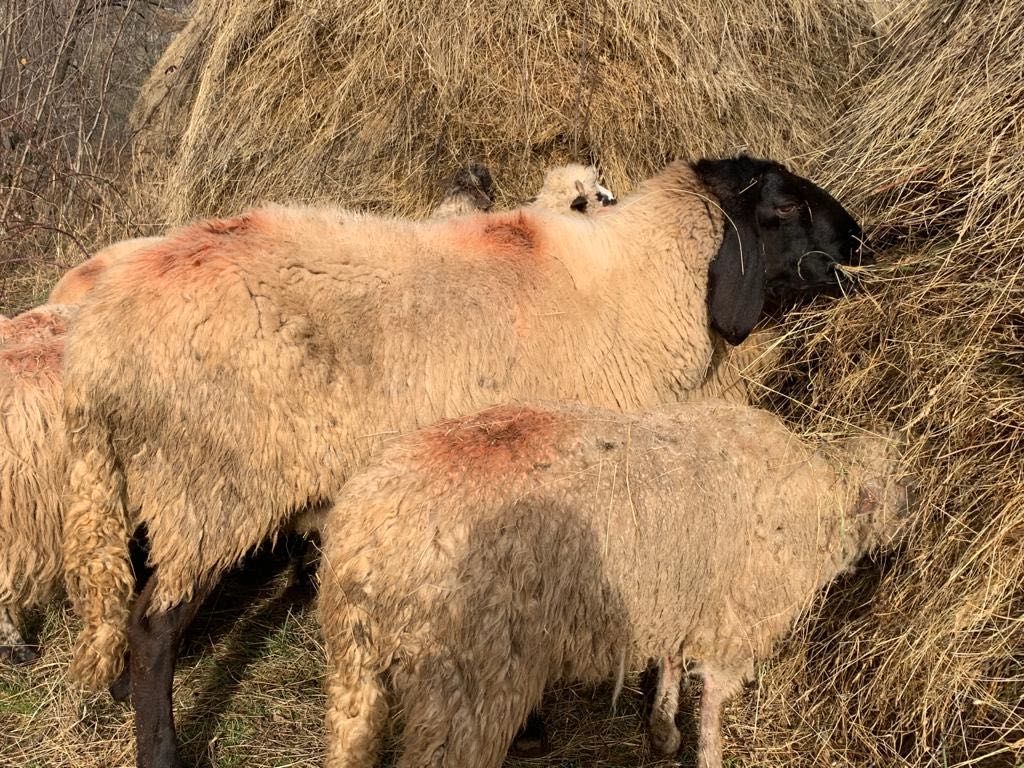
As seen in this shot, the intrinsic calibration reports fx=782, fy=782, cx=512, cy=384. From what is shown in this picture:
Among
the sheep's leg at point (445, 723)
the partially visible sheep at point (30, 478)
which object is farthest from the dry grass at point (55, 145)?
the sheep's leg at point (445, 723)

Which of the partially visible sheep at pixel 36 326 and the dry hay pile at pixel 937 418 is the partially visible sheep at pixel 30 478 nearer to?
the partially visible sheep at pixel 36 326

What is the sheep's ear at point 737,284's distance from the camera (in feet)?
11.8

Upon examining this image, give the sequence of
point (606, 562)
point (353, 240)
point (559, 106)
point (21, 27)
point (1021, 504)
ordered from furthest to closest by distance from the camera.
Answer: point (21, 27) → point (559, 106) → point (353, 240) → point (1021, 504) → point (606, 562)

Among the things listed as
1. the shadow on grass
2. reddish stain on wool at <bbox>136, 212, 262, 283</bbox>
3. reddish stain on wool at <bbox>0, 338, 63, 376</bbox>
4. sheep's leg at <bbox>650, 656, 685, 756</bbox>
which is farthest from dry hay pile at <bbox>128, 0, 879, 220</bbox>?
sheep's leg at <bbox>650, 656, 685, 756</bbox>

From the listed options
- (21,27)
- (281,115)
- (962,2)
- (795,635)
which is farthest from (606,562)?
(21,27)

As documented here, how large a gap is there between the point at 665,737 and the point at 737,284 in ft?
6.49

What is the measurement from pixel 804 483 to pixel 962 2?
289 cm

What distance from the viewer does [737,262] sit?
11.9ft

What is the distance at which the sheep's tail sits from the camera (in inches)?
111

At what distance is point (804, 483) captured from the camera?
2828 mm

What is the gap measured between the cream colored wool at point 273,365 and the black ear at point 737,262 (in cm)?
55

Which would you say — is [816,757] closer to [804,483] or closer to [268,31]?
[804,483]

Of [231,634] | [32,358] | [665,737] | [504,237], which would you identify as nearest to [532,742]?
[665,737]

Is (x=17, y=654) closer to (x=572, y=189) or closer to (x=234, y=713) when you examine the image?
(x=234, y=713)
